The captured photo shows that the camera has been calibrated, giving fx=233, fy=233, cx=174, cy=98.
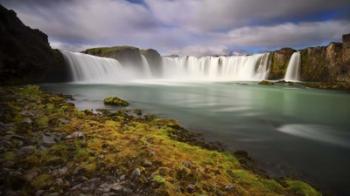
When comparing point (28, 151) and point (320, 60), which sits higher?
point (320, 60)

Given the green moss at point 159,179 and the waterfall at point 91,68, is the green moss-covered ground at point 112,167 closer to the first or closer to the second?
the green moss at point 159,179

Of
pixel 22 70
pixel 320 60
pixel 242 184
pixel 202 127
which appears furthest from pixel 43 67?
pixel 320 60

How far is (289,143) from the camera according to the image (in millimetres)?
11047

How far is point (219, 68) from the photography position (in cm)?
8175

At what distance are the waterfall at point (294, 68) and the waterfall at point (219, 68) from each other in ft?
21.5

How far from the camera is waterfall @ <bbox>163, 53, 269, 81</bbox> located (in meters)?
74.3

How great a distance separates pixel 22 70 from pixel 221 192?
107 feet

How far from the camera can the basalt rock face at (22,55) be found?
27422mm

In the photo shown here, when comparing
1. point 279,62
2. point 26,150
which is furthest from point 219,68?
point 26,150

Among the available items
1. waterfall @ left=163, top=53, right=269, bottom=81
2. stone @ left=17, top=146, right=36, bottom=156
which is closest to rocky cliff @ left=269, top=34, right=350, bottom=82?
waterfall @ left=163, top=53, right=269, bottom=81

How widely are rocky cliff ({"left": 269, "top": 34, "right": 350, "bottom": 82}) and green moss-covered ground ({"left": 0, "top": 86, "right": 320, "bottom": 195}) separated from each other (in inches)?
2534

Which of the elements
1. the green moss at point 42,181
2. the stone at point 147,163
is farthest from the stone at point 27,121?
the stone at point 147,163

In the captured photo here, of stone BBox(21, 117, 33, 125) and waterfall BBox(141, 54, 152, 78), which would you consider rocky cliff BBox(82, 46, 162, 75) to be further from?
stone BBox(21, 117, 33, 125)

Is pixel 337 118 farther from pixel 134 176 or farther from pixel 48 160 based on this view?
pixel 48 160
